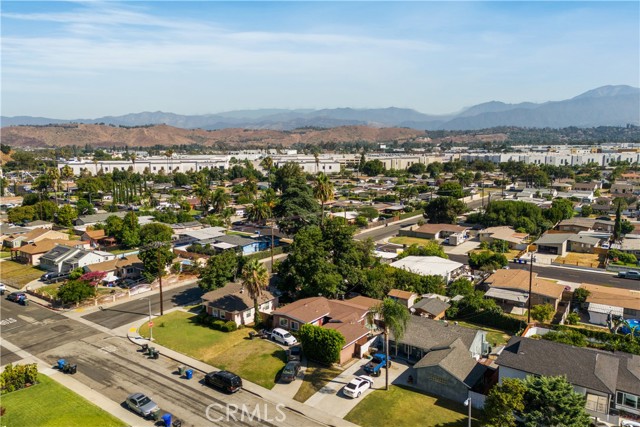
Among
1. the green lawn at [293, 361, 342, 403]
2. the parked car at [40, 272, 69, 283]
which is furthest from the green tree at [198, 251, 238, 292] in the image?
the parked car at [40, 272, 69, 283]

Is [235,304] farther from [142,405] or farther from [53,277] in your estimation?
[53,277]

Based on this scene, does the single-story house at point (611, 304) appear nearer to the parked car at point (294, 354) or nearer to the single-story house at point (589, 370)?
the single-story house at point (589, 370)

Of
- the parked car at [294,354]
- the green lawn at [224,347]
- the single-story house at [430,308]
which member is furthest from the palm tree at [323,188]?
the parked car at [294,354]

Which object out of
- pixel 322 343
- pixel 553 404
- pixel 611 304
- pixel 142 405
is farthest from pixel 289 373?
pixel 611 304

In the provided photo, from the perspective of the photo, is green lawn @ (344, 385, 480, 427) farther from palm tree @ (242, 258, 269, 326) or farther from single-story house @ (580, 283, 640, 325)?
single-story house @ (580, 283, 640, 325)

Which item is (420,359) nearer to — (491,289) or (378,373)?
(378,373)

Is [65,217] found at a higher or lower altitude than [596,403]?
higher
